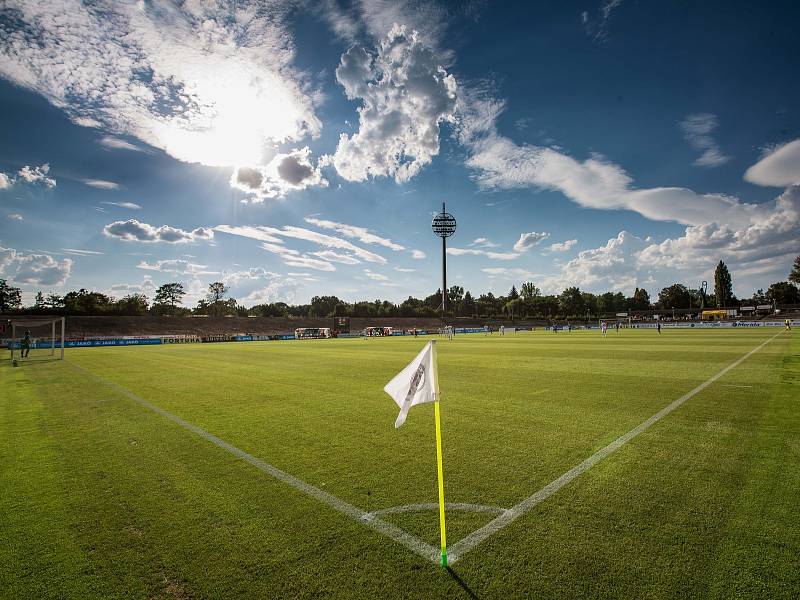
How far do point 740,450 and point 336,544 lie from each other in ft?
20.0

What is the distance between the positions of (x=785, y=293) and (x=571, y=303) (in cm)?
6627

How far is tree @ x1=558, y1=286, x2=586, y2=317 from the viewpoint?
150250 mm

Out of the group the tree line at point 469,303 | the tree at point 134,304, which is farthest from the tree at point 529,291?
the tree at point 134,304

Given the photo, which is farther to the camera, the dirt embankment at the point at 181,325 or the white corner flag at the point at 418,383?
the dirt embankment at the point at 181,325

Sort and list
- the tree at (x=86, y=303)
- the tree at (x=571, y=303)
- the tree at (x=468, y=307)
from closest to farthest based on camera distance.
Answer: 1. the tree at (x=86, y=303)
2. the tree at (x=571, y=303)
3. the tree at (x=468, y=307)

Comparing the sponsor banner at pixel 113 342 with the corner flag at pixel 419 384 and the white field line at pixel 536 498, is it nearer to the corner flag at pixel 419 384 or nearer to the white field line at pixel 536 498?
the white field line at pixel 536 498

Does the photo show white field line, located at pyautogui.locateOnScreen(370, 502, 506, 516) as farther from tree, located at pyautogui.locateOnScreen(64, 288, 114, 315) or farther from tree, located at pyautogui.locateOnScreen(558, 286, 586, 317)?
tree, located at pyautogui.locateOnScreen(558, 286, 586, 317)

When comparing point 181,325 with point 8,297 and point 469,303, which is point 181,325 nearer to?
point 8,297

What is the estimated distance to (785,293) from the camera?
13038cm

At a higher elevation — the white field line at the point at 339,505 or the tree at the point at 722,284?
the tree at the point at 722,284

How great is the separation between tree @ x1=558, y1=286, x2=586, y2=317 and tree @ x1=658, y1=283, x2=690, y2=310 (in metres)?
33.7

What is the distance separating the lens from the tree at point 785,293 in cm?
12800

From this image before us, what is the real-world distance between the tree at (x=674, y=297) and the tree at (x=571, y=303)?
33653mm

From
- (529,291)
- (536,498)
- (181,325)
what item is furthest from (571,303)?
(536,498)
